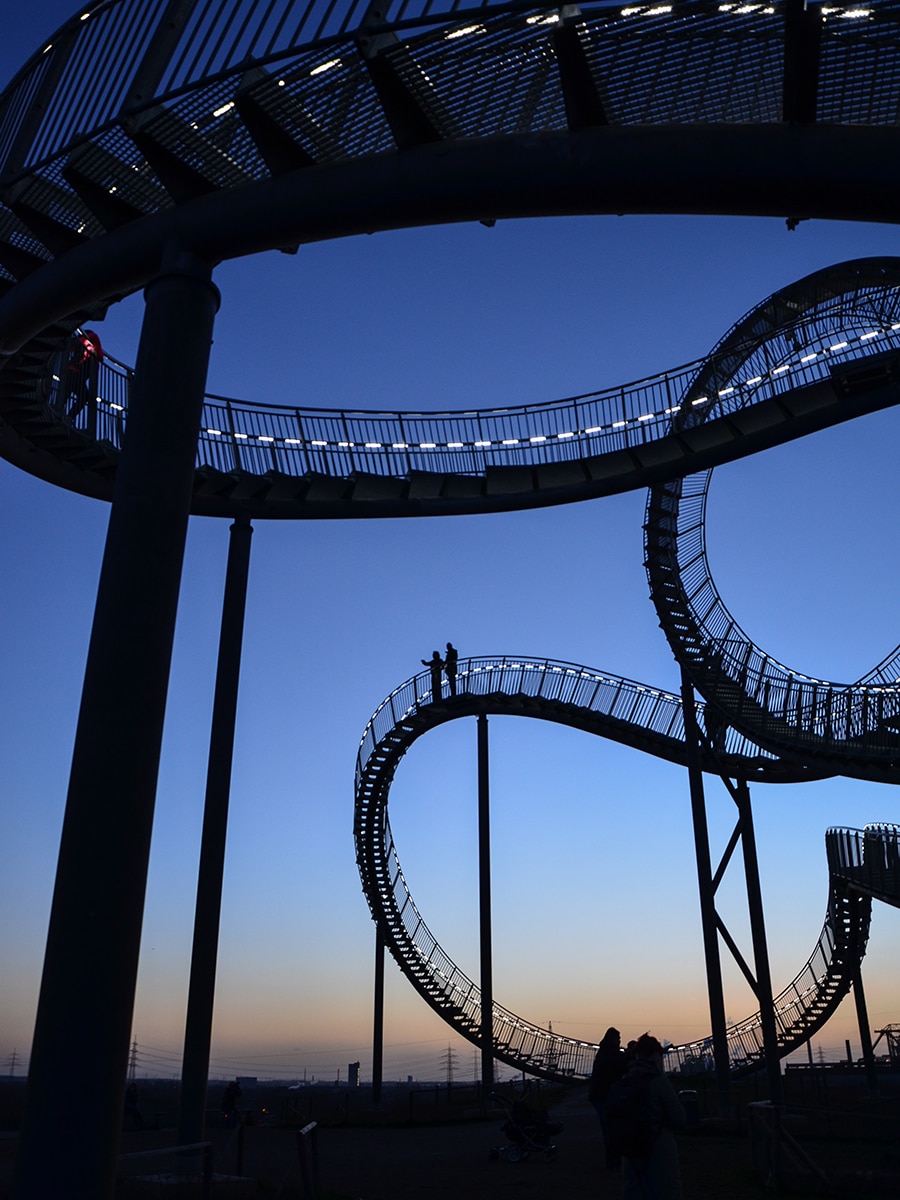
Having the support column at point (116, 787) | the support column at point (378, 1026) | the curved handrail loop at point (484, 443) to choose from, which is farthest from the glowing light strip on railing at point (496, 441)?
the support column at point (378, 1026)

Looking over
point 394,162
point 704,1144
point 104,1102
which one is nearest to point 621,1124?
point 104,1102

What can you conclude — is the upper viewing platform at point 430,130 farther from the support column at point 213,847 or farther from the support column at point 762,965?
the support column at point 762,965

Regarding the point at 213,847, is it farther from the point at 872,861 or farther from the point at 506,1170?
the point at 872,861

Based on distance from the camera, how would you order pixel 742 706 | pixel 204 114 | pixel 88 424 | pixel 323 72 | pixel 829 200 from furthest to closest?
pixel 742 706, pixel 88 424, pixel 204 114, pixel 323 72, pixel 829 200

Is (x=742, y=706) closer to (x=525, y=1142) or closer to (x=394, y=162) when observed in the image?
(x=525, y=1142)

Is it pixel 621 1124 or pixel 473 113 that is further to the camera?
pixel 473 113

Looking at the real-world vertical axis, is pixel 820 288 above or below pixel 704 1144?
above

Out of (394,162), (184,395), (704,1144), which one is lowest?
(704,1144)
